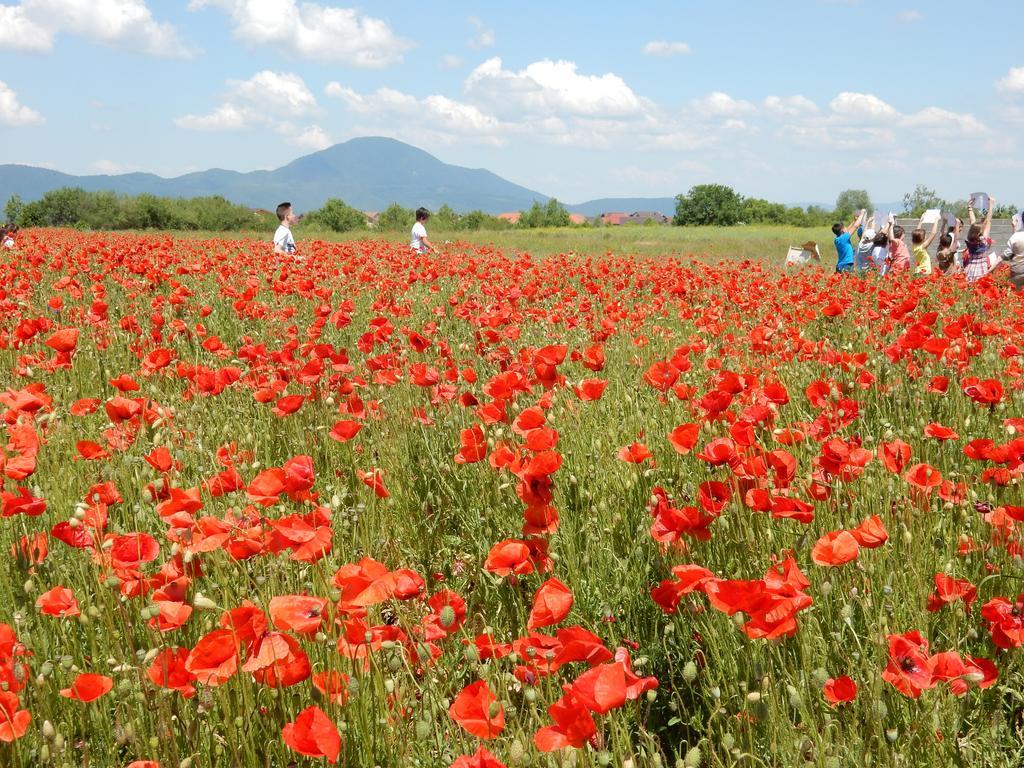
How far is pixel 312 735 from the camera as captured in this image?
132 centimetres

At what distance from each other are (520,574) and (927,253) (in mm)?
12884

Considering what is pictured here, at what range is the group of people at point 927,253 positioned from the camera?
10.2 metres

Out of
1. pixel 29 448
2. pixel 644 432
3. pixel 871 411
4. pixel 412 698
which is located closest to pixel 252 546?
pixel 412 698

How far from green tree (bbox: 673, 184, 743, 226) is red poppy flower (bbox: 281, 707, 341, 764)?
4359 inches

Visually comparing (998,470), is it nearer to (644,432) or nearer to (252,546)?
(644,432)

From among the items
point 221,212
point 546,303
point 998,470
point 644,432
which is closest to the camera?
point 998,470

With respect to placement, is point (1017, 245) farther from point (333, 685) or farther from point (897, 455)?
point (333, 685)

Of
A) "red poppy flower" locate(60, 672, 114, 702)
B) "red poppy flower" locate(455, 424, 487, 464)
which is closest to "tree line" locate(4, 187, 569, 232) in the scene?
"red poppy flower" locate(455, 424, 487, 464)

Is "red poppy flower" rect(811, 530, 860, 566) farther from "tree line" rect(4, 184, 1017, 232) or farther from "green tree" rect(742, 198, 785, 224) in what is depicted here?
"green tree" rect(742, 198, 785, 224)

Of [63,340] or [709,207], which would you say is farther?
[709,207]

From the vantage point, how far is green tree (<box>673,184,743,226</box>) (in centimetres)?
10850

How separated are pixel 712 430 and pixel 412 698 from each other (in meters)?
1.61

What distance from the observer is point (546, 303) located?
28.0ft

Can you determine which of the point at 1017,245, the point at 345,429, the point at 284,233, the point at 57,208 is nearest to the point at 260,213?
the point at 57,208
